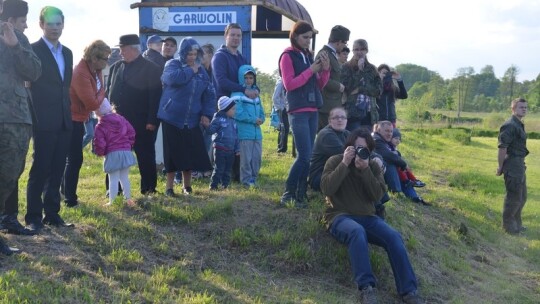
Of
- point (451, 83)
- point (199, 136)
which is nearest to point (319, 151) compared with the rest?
point (199, 136)

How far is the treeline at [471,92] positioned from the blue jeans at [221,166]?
33.1 m

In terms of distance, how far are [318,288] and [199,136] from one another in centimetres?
249

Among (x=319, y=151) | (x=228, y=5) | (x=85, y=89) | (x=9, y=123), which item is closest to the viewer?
(x=9, y=123)

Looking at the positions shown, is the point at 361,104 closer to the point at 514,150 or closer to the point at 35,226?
the point at 514,150

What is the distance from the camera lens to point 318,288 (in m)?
5.86

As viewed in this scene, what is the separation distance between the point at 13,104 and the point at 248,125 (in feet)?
12.4

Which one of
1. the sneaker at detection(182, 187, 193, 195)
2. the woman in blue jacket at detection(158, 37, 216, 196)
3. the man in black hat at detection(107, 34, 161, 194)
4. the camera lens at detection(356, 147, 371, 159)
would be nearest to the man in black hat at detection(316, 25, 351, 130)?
the woman in blue jacket at detection(158, 37, 216, 196)

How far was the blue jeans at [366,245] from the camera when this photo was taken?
5.73 meters

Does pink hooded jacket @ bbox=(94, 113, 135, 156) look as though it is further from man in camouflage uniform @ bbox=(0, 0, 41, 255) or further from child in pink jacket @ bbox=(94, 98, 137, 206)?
man in camouflage uniform @ bbox=(0, 0, 41, 255)

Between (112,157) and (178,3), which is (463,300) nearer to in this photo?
(112,157)

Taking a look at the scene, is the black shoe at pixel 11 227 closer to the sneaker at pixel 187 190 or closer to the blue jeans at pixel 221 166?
the sneaker at pixel 187 190

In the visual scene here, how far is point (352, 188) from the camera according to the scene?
6.16 meters

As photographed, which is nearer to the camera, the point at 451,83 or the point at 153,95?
the point at 153,95

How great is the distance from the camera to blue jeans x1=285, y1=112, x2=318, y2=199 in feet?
22.4
